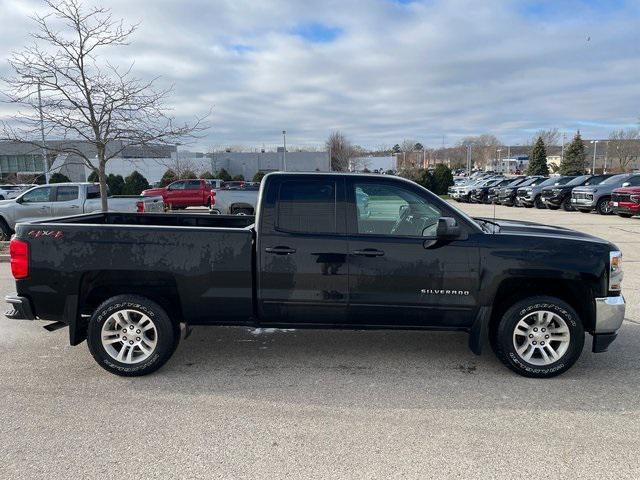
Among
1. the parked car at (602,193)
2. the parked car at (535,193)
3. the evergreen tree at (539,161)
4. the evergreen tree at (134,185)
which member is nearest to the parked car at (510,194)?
the parked car at (535,193)

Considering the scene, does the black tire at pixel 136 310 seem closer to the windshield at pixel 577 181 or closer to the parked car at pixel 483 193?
the windshield at pixel 577 181

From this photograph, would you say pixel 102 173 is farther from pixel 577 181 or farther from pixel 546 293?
pixel 577 181

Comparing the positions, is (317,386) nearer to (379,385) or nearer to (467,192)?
(379,385)

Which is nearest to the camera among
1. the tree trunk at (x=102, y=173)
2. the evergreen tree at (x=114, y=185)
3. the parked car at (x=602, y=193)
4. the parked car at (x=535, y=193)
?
the tree trunk at (x=102, y=173)

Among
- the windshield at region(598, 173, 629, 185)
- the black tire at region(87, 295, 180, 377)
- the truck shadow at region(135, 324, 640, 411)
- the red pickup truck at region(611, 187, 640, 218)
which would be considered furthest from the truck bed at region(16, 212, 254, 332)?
the windshield at region(598, 173, 629, 185)

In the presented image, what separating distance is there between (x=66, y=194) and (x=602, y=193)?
68.5 ft

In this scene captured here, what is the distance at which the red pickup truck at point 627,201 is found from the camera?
17031 millimetres

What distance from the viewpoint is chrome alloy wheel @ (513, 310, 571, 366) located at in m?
4.12

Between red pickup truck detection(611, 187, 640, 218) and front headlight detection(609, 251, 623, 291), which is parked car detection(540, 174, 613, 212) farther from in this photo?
front headlight detection(609, 251, 623, 291)

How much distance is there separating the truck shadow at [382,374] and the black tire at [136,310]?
0.56ft

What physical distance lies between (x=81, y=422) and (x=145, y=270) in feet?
4.35

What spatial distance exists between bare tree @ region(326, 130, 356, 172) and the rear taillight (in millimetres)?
64341

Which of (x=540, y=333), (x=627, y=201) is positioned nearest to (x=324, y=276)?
(x=540, y=333)

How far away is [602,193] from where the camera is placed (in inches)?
786
